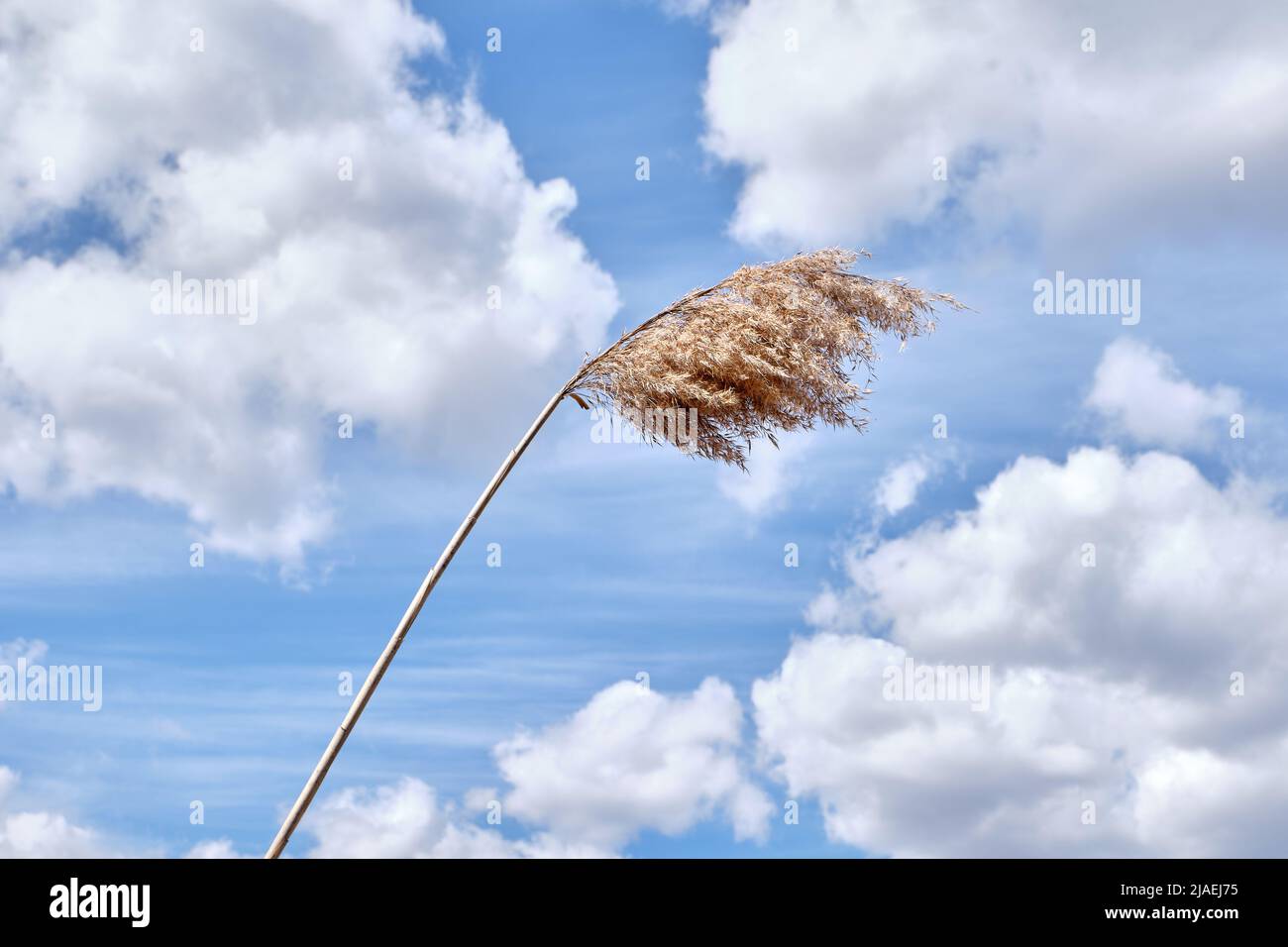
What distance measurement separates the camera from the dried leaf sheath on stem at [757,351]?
643cm

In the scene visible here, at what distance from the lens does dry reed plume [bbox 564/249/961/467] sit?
6.44 metres

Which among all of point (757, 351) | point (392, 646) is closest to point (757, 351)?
point (757, 351)

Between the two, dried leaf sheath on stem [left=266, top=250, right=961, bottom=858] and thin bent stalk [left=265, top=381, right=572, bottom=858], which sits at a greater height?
dried leaf sheath on stem [left=266, top=250, right=961, bottom=858]

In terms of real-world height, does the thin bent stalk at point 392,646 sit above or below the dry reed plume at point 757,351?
below

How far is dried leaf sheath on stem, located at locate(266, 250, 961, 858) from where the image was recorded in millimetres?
6434

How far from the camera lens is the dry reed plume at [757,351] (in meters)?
6.44

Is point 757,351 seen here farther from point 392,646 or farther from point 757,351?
point 392,646
